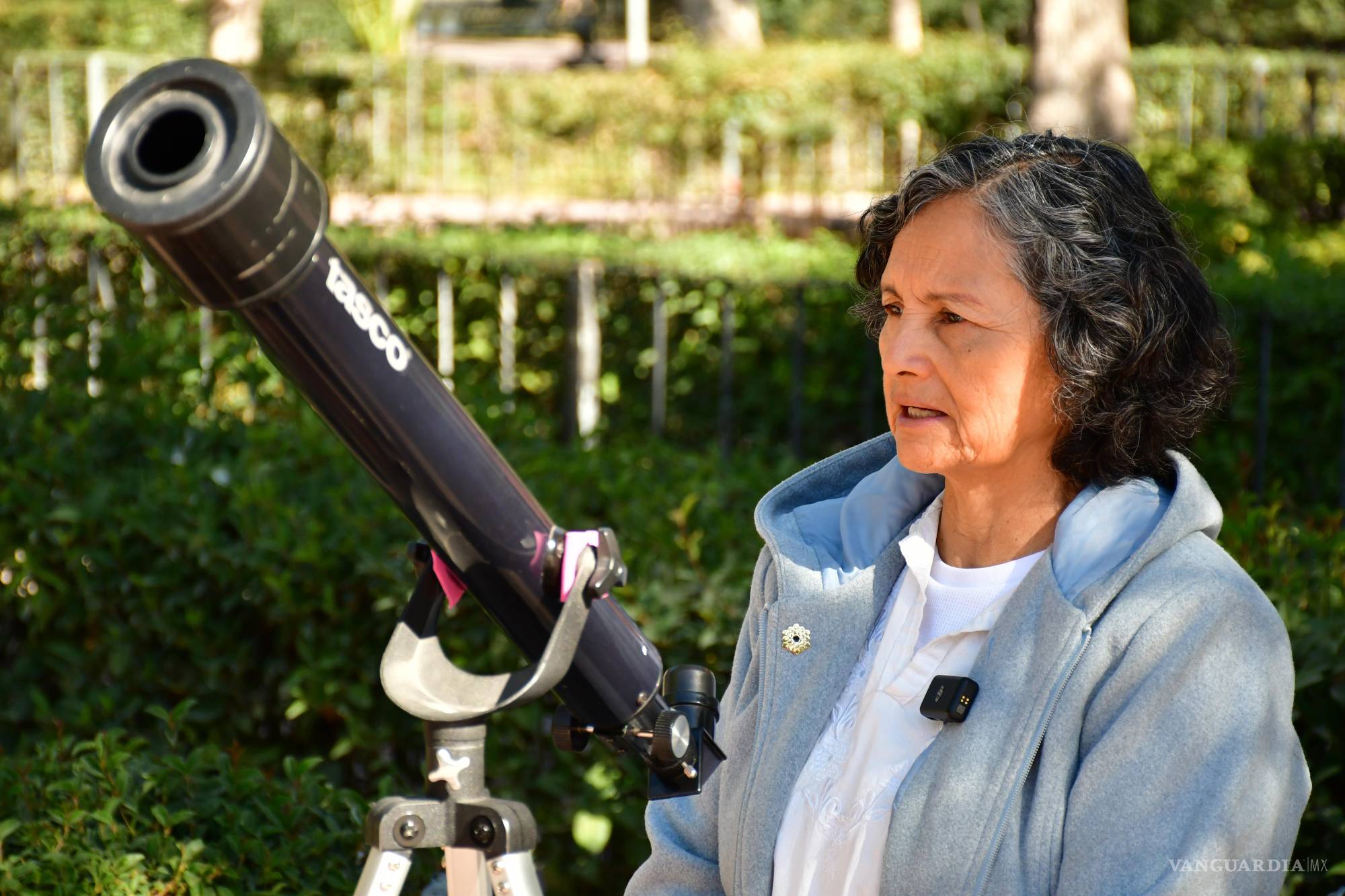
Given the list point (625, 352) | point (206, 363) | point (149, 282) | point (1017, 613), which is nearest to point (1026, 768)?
point (1017, 613)

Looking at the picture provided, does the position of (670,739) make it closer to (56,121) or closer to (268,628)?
(268,628)

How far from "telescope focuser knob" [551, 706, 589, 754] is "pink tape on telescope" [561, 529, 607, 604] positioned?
226 mm

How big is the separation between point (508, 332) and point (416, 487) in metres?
5.04

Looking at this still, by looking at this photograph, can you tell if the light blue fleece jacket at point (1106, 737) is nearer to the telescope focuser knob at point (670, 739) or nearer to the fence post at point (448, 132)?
the telescope focuser knob at point (670, 739)

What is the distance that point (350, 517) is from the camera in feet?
11.8

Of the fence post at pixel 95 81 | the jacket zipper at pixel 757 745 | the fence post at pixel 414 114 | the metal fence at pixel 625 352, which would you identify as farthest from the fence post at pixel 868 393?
the fence post at pixel 414 114

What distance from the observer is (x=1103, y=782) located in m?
1.73

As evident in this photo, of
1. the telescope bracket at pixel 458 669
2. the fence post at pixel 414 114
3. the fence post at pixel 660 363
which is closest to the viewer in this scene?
the telescope bracket at pixel 458 669

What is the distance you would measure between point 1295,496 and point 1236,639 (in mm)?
3848

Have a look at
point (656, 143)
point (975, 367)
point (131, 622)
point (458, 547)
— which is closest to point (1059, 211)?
point (975, 367)

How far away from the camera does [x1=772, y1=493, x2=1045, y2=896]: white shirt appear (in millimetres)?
1960

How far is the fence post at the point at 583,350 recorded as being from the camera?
20.6 ft

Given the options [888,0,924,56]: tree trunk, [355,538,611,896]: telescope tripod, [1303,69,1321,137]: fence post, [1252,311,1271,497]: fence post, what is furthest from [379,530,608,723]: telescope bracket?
[888,0,924,56]: tree trunk

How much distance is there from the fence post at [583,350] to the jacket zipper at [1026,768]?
14.6 ft
